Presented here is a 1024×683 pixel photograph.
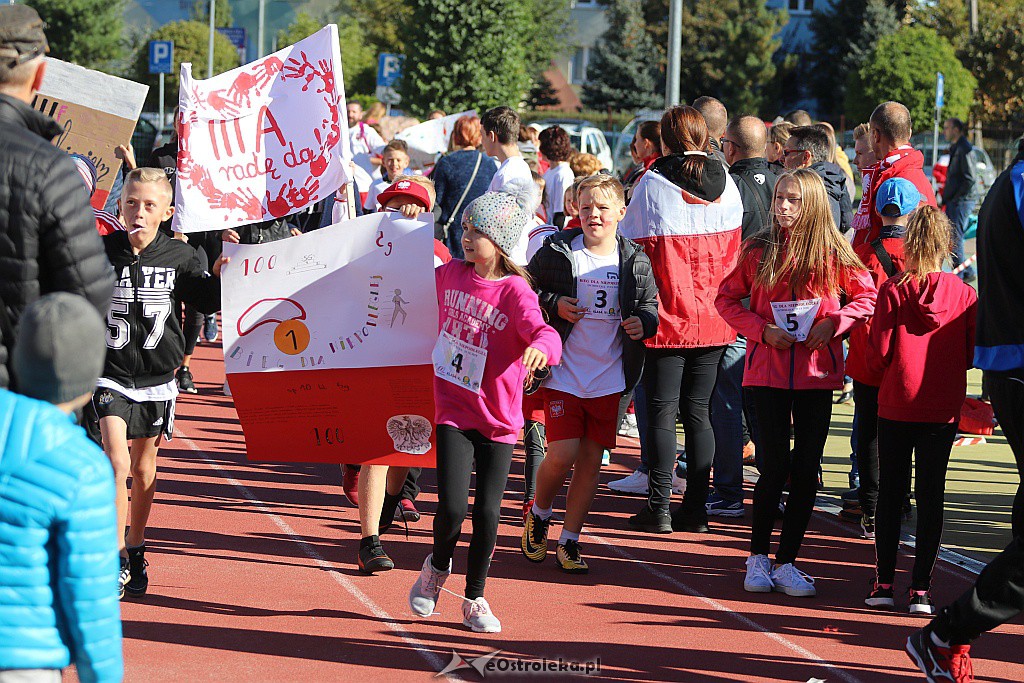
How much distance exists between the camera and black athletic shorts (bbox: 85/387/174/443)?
19.1 feet

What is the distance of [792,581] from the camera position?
254 inches

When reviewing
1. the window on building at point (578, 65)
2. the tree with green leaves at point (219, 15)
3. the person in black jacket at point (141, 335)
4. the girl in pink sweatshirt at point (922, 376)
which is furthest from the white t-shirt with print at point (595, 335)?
the window on building at point (578, 65)

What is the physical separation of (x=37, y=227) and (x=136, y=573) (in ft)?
9.04

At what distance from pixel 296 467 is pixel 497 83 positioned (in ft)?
73.0

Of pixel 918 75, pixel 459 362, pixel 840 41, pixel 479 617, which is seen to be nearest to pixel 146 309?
pixel 459 362

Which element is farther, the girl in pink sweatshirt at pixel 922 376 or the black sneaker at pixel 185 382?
the black sneaker at pixel 185 382

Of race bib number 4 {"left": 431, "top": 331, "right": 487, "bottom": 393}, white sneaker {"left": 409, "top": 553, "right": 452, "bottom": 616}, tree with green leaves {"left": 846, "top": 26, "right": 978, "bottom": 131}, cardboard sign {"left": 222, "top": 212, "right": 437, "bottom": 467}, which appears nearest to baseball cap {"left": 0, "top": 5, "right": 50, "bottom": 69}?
cardboard sign {"left": 222, "top": 212, "right": 437, "bottom": 467}

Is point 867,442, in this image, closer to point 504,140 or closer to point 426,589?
point 426,589

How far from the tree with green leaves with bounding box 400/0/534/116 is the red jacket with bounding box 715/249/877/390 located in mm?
23722

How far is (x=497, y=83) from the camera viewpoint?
99.7 feet

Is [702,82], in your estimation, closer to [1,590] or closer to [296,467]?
[296,467]

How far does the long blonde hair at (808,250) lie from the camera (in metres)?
6.44

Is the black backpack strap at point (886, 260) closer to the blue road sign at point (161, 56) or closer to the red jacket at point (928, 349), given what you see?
the red jacket at point (928, 349)

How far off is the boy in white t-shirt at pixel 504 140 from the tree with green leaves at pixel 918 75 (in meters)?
37.5
